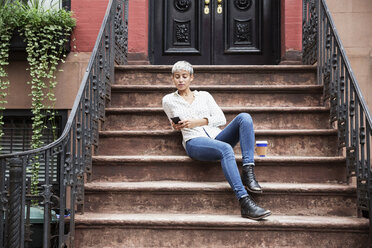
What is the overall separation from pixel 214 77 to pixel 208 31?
141 cm

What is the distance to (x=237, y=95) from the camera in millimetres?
4648

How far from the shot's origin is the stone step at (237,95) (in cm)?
457

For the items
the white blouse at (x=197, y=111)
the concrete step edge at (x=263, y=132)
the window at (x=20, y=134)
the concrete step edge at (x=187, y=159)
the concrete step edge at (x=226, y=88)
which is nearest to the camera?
the concrete step edge at (x=187, y=159)

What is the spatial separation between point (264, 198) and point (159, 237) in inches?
38.0

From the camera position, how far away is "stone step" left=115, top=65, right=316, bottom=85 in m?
4.88

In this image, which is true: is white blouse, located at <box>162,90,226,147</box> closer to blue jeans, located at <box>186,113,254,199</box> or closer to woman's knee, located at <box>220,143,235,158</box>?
blue jeans, located at <box>186,113,254,199</box>

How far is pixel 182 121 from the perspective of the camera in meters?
3.75

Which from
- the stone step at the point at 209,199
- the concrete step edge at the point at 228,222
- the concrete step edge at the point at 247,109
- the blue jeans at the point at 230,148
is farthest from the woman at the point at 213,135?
the concrete step edge at the point at 247,109

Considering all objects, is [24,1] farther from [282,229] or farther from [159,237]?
[282,229]

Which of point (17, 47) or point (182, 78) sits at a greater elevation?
point (17, 47)

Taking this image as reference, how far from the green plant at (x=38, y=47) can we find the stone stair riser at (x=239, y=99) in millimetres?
1028

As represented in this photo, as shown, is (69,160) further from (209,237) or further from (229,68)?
(229,68)

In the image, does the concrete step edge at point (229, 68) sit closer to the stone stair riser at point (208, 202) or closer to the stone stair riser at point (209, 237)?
the stone stair riser at point (208, 202)

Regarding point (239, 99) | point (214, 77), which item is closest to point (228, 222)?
point (239, 99)
